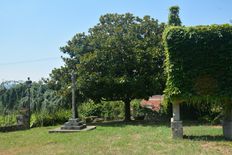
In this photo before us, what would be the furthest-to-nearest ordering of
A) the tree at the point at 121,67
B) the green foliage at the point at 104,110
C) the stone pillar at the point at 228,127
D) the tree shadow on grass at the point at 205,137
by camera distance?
1. the green foliage at the point at 104,110
2. the tree at the point at 121,67
3. the stone pillar at the point at 228,127
4. the tree shadow on grass at the point at 205,137

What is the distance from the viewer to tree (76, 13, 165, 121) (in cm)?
2228

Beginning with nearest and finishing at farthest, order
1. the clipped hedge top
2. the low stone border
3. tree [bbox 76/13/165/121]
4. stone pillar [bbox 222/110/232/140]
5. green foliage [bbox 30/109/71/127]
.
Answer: stone pillar [bbox 222/110/232/140] → the clipped hedge top → the low stone border → tree [bbox 76/13/165/121] → green foliage [bbox 30/109/71/127]

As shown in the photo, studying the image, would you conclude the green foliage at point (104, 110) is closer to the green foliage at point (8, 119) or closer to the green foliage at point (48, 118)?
the green foliage at point (48, 118)

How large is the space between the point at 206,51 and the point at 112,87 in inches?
352

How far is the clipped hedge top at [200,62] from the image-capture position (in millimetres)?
14633

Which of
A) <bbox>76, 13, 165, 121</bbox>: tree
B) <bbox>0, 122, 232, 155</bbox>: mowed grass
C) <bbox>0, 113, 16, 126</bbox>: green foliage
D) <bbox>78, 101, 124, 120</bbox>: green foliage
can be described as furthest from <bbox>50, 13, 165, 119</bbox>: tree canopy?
<bbox>0, 122, 232, 155</bbox>: mowed grass

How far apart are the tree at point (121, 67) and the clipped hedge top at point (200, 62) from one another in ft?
23.6

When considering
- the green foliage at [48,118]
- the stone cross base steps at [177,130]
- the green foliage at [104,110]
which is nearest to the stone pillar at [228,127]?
the stone cross base steps at [177,130]

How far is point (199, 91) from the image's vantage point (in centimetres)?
1466

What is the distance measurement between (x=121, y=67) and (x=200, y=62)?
333 inches

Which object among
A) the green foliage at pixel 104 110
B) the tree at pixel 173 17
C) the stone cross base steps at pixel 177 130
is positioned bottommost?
the stone cross base steps at pixel 177 130

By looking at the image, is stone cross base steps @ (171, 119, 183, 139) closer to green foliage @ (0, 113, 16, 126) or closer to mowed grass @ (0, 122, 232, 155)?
mowed grass @ (0, 122, 232, 155)

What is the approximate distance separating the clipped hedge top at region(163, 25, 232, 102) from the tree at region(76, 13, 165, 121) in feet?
23.6

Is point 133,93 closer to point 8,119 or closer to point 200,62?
point 8,119
